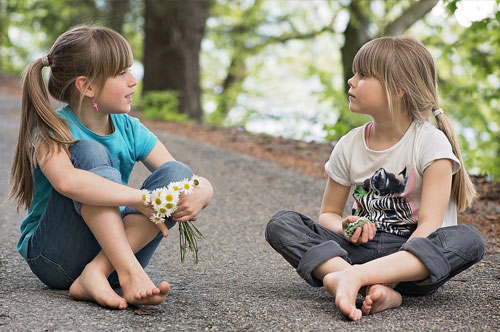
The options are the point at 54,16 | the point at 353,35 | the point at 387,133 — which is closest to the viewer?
the point at 387,133

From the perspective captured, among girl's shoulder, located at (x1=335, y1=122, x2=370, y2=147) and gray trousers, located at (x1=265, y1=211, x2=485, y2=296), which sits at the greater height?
girl's shoulder, located at (x1=335, y1=122, x2=370, y2=147)

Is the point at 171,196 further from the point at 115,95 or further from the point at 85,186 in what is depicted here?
the point at 115,95

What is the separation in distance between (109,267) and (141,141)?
23.4 inches

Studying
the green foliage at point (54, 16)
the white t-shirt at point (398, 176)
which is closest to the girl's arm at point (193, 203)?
the white t-shirt at point (398, 176)

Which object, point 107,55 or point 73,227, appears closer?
point 73,227

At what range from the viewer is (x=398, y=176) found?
245 cm

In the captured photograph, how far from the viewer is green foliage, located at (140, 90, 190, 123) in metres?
9.05

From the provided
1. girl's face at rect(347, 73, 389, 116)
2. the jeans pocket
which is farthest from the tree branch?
the jeans pocket

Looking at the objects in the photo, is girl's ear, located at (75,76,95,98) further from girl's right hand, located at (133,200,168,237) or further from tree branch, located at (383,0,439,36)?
tree branch, located at (383,0,439,36)

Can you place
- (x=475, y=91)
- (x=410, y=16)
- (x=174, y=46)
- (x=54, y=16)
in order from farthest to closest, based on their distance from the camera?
(x=54, y=16)
(x=174, y=46)
(x=410, y=16)
(x=475, y=91)

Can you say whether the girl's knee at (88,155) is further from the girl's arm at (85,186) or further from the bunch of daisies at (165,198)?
the bunch of daisies at (165,198)

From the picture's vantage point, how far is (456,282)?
2.64 m

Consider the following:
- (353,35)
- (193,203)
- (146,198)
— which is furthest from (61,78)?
(353,35)

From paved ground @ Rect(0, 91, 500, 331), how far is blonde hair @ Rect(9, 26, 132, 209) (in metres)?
0.55
